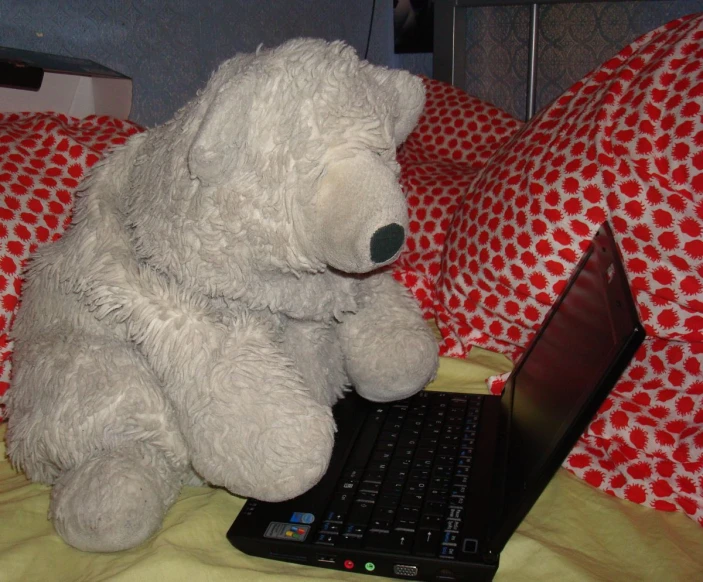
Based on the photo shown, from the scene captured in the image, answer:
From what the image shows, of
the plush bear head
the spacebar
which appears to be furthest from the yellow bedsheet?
the plush bear head

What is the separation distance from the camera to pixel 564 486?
74cm

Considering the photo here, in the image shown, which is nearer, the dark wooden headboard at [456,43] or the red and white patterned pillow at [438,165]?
the red and white patterned pillow at [438,165]

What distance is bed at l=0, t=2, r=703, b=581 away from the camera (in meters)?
0.63

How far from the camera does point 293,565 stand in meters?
0.62

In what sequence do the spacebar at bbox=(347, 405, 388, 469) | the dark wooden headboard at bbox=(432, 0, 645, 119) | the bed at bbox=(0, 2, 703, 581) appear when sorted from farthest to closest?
the dark wooden headboard at bbox=(432, 0, 645, 119) < the spacebar at bbox=(347, 405, 388, 469) < the bed at bbox=(0, 2, 703, 581)

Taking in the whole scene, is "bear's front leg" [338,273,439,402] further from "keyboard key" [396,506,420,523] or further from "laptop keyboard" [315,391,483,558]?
"keyboard key" [396,506,420,523]

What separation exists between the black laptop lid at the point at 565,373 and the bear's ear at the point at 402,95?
257mm

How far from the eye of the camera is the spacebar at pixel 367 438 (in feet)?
2.41

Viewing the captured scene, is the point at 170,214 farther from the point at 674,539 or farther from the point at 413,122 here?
the point at 674,539

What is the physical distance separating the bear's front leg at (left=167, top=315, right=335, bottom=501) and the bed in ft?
0.29

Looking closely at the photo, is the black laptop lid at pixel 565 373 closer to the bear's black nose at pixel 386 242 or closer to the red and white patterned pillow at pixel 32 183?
the bear's black nose at pixel 386 242

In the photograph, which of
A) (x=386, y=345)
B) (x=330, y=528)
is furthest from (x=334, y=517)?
(x=386, y=345)

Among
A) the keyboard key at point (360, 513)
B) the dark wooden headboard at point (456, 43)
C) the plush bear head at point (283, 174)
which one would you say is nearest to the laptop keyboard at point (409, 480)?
the keyboard key at point (360, 513)

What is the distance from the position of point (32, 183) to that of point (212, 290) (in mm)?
436
